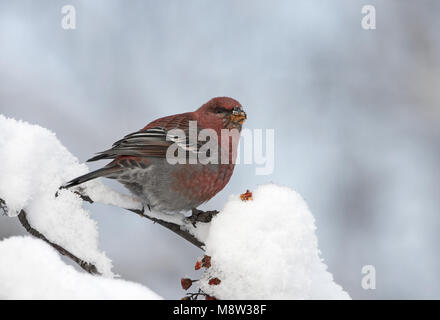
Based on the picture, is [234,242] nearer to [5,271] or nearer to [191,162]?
[5,271]

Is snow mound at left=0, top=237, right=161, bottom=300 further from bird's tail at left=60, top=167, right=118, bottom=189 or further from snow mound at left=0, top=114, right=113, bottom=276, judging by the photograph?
bird's tail at left=60, top=167, right=118, bottom=189

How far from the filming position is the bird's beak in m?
3.44

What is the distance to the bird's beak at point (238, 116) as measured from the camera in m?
3.44

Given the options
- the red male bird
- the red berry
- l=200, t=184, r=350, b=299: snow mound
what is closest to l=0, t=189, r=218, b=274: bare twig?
the red male bird

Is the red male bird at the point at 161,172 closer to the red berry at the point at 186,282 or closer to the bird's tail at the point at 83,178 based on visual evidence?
the bird's tail at the point at 83,178

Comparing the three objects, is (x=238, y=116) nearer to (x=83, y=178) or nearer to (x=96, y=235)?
(x=83, y=178)

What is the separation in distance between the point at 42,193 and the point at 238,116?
1494mm

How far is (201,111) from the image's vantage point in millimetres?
3557

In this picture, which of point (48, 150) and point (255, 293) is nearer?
point (255, 293)

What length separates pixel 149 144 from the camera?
3.07 meters

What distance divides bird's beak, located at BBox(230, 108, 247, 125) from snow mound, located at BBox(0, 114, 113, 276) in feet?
4.32

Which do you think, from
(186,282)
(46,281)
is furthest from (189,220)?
(46,281)
